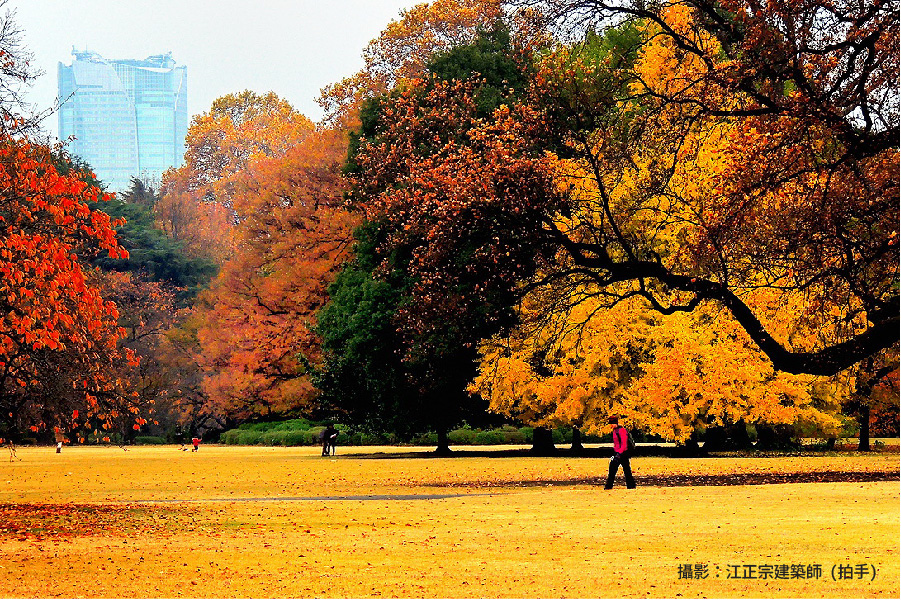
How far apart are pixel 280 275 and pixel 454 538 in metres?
44.0

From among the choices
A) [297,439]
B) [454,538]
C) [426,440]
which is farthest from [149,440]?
[454,538]

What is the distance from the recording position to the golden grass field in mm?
12820

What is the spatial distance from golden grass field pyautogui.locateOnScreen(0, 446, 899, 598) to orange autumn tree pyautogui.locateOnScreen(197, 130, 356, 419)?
26071 millimetres

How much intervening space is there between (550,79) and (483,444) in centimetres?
4043

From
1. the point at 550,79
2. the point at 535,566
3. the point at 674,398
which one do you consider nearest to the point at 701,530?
the point at 535,566

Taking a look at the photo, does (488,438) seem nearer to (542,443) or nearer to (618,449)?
(542,443)

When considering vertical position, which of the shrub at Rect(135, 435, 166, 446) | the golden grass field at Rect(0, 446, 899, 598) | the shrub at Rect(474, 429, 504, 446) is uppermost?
the golden grass field at Rect(0, 446, 899, 598)

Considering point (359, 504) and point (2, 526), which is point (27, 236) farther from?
point (359, 504)

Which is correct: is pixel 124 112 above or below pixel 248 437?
above

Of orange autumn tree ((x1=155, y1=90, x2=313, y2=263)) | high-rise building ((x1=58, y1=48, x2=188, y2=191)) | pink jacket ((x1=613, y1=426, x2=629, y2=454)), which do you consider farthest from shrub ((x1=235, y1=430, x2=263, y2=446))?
high-rise building ((x1=58, y1=48, x2=188, y2=191))

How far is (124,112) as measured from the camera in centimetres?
16175

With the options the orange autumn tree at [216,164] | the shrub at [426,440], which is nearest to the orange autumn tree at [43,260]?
the shrub at [426,440]

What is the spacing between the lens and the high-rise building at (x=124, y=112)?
153 metres

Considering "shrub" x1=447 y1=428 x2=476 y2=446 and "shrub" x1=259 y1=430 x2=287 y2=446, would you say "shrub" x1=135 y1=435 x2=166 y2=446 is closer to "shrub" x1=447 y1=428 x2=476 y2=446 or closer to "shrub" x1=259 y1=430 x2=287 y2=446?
"shrub" x1=259 y1=430 x2=287 y2=446
